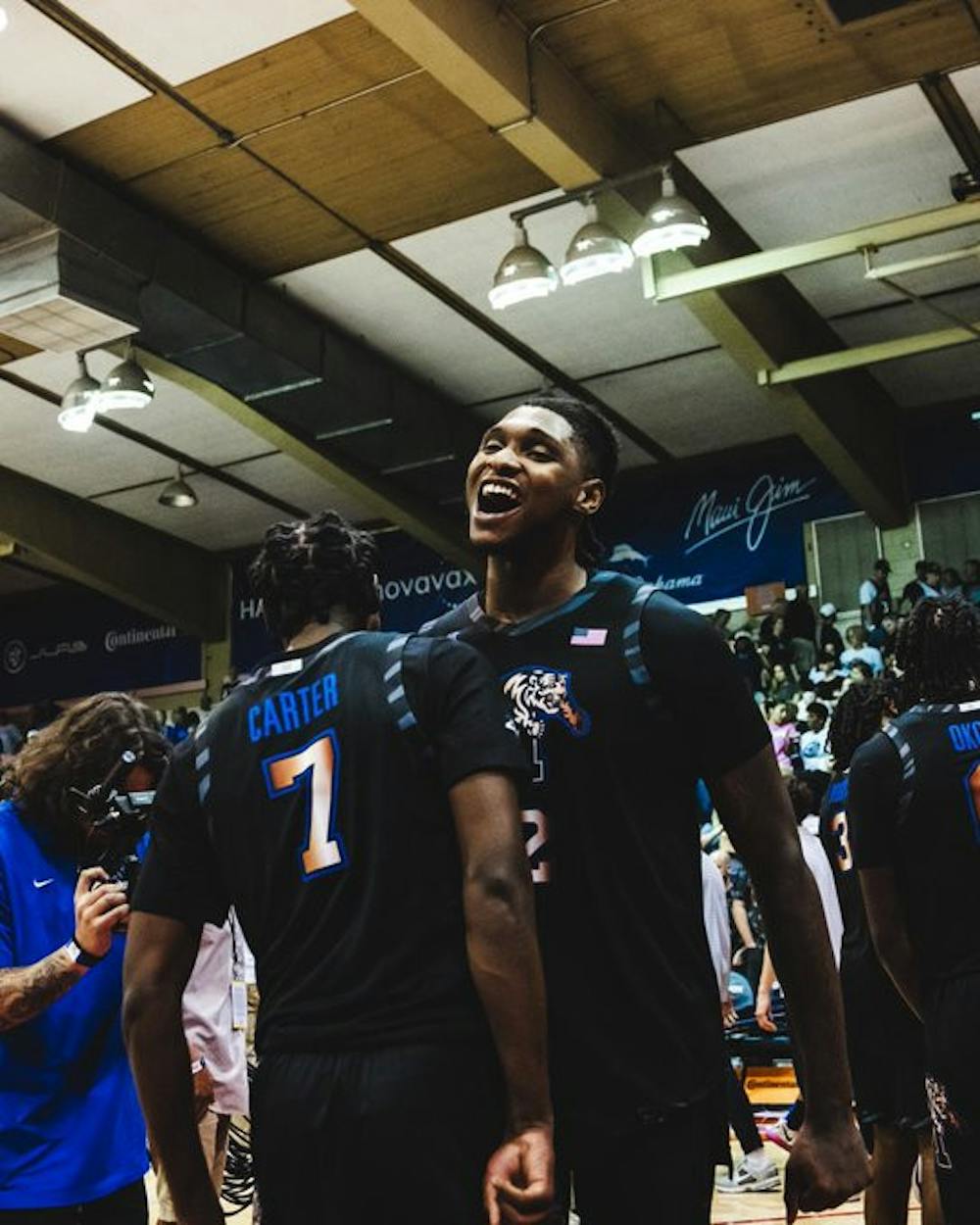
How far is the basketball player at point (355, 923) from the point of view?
5.85 ft

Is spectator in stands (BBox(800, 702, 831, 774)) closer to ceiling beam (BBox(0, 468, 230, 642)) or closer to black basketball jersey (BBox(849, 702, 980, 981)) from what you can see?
ceiling beam (BBox(0, 468, 230, 642))

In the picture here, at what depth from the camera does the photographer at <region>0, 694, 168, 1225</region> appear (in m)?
2.51

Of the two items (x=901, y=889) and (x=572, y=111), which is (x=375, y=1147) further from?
(x=572, y=111)

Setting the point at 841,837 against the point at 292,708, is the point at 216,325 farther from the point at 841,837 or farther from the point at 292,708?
the point at 292,708

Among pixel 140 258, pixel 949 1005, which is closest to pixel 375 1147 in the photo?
pixel 949 1005

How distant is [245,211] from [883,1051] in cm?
869

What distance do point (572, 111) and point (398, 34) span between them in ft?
5.72

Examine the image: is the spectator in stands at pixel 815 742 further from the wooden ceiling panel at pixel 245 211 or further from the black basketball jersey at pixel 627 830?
the black basketball jersey at pixel 627 830

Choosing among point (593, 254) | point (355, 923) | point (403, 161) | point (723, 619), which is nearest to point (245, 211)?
point (403, 161)

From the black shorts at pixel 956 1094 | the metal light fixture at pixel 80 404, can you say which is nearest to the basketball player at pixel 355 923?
the black shorts at pixel 956 1094

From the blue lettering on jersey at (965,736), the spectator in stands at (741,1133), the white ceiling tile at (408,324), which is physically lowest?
the spectator in stands at (741,1133)

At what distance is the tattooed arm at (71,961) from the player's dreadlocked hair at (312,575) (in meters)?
0.61

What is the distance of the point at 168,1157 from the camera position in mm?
2066

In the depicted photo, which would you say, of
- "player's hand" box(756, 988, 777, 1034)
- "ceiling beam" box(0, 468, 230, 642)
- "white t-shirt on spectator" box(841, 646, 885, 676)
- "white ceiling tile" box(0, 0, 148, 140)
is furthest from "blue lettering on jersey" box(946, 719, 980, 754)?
"ceiling beam" box(0, 468, 230, 642)
